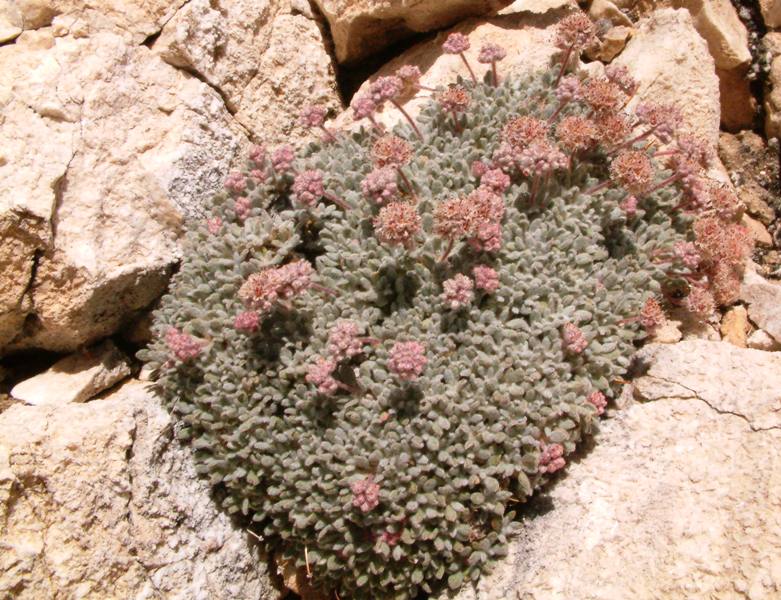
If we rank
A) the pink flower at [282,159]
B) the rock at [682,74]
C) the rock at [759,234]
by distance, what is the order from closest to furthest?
the pink flower at [282,159], the rock at [682,74], the rock at [759,234]

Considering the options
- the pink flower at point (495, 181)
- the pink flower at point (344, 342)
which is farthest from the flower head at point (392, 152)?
the pink flower at point (344, 342)

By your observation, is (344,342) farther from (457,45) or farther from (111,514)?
(457,45)

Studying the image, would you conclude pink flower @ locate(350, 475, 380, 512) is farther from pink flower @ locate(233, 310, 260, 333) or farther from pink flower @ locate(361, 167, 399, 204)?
pink flower @ locate(361, 167, 399, 204)

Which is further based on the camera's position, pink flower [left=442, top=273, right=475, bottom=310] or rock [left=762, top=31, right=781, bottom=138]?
rock [left=762, top=31, right=781, bottom=138]

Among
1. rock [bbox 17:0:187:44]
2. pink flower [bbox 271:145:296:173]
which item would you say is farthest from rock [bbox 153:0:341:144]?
pink flower [bbox 271:145:296:173]

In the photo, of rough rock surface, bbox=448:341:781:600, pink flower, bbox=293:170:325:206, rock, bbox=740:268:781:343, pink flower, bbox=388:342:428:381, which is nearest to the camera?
rough rock surface, bbox=448:341:781:600

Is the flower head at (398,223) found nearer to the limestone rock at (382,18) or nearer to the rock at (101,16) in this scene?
the limestone rock at (382,18)
